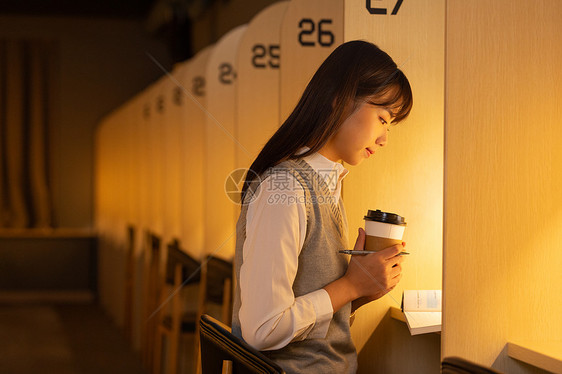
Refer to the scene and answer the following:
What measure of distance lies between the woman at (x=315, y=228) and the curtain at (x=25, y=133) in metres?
6.31

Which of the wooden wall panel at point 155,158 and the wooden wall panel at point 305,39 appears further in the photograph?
the wooden wall panel at point 155,158

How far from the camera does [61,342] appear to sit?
4.98m

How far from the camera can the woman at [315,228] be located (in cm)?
112

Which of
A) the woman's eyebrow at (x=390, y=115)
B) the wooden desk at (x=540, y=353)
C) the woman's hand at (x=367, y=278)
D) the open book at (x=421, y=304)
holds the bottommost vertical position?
the wooden desk at (x=540, y=353)

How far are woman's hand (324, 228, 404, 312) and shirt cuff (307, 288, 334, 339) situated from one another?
0.01 m

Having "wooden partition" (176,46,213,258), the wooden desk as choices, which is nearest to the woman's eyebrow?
the wooden desk

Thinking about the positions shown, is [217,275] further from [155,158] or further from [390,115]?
[155,158]

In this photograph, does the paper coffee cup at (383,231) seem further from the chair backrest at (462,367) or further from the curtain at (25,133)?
the curtain at (25,133)

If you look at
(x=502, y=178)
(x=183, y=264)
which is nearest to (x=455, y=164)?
(x=502, y=178)

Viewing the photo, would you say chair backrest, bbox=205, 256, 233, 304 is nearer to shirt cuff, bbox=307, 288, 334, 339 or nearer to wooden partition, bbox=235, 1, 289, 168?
wooden partition, bbox=235, 1, 289, 168

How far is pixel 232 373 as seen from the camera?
3.59 ft

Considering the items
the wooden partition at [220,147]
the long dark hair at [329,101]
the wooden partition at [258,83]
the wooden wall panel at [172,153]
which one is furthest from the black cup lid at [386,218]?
the wooden wall panel at [172,153]

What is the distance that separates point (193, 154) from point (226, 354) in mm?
2349

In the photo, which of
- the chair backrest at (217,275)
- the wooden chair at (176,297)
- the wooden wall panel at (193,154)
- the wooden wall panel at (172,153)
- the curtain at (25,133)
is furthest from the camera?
the curtain at (25,133)
